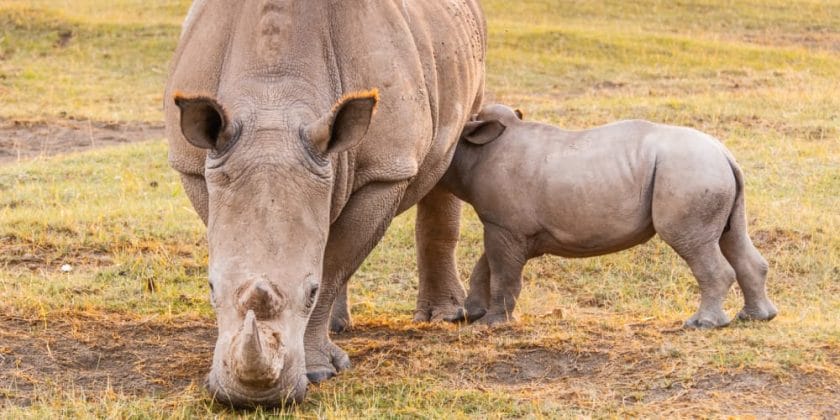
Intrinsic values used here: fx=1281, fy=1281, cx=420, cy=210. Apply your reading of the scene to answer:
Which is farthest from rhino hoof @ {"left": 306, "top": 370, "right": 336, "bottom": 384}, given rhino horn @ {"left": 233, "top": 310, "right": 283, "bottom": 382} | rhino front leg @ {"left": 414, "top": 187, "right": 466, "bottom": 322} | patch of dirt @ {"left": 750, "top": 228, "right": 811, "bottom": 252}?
patch of dirt @ {"left": 750, "top": 228, "right": 811, "bottom": 252}

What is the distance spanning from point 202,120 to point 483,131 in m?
2.73

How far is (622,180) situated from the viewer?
694 centimetres

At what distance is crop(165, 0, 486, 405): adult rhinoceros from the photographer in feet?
16.2

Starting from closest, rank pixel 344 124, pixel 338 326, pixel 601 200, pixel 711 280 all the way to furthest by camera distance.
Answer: pixel 344 124 < pixel 711 280 < pixel 601 200 < pixel 338 326

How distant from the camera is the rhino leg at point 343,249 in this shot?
19.4 ft

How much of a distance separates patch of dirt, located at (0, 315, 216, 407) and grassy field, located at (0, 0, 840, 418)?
0.02 meters

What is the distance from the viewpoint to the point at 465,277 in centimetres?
911

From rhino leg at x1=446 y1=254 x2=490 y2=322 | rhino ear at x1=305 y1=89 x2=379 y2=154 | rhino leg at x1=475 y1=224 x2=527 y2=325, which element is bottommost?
rhino leg at x1=446 y1=254 x2=490 y2=322

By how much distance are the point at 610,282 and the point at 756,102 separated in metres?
6.61

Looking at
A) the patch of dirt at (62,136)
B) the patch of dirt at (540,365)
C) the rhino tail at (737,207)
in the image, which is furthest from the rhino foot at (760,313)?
the patch of dirt at (62,136)

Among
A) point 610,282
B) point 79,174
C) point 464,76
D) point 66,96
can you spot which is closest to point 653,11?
point 66,96

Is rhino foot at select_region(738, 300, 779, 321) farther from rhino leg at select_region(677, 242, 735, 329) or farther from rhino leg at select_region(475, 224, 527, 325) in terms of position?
rhino leg at select_region(475, 224, 527, 325)

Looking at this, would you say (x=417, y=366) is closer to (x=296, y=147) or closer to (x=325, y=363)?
(x=325, y=363)

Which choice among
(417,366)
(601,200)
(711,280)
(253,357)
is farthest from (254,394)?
(711,280)
